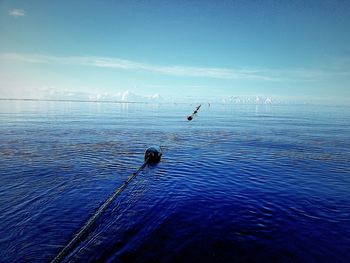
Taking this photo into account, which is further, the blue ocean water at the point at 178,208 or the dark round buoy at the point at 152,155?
the dark round buoy at the point at 152,155

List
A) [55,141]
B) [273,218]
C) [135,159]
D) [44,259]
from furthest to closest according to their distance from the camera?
1. [55,141]
2. [135,159]
3. [273,218]
4. [44,259]

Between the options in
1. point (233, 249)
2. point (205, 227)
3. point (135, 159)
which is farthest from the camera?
point (135, 159)

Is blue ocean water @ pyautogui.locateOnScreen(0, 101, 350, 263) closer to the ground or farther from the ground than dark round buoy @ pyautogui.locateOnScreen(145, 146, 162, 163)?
closer to the ground

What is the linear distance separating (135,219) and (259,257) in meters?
6.99

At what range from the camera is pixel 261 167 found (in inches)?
981

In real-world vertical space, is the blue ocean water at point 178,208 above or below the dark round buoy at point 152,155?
below

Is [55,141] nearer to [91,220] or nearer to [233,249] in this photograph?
[91,220]

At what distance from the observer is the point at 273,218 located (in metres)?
13.8

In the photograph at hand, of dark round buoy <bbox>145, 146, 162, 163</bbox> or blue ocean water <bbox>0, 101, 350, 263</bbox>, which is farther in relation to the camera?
dark round buoy <bbox>145, 146, 162, 163</bbox>

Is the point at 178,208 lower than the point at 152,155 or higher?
lower

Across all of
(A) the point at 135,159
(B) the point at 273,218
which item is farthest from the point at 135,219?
(A) the point at 135,159

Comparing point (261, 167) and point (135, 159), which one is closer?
point (261, 167)

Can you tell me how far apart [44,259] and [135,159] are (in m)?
18.1

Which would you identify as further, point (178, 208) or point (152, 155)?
point (152, 155)
